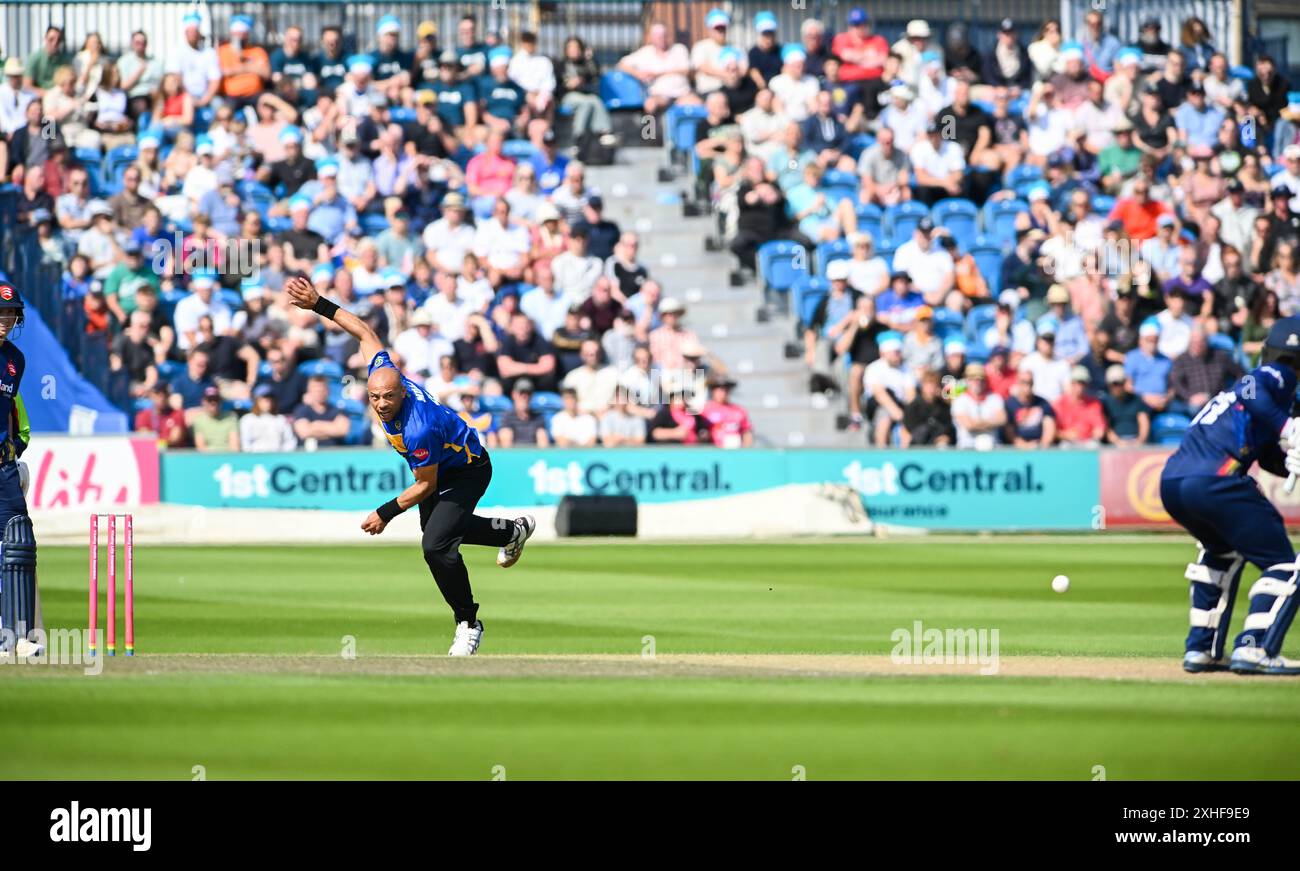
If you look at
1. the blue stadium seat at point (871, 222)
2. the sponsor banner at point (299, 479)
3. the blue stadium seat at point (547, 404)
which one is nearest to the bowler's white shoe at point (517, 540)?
the sponsor banner at point (299, 479)

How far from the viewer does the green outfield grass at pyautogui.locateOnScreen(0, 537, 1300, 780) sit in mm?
8922

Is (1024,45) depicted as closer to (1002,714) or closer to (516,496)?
(516,496)

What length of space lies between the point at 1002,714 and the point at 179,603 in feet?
28.3

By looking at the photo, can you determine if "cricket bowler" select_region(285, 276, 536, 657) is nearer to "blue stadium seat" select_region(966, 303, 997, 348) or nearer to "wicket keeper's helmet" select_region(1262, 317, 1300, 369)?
"wicket keeper's helmet" select_region(1262, 317, 1300, 369)

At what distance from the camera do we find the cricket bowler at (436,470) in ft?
39.8

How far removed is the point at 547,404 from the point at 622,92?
7643mm

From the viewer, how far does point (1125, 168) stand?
3017 centimetres

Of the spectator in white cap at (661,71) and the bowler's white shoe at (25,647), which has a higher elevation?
the spectator in white cap at (661,71)

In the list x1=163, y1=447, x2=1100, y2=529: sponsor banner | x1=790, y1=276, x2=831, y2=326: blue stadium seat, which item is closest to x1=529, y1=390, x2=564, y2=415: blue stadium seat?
x1=163, y1=447, x2=1100, y2=529: sponsor banner

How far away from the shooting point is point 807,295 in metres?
27.9

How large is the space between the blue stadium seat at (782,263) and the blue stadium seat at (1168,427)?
5521mm

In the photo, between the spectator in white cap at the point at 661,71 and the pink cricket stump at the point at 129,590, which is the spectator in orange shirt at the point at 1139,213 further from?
the pink cricket stump at the point at 129,590

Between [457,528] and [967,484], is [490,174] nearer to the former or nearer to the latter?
[967,484]
